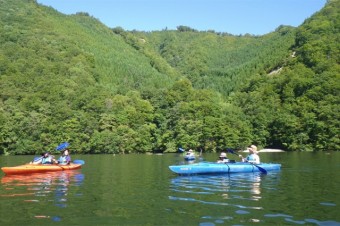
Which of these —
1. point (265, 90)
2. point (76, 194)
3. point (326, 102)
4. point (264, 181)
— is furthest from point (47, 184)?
point (265, 90)

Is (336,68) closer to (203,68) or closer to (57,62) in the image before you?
(57,62)

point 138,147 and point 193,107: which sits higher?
point 193,107

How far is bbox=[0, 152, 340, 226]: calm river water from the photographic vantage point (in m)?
14.6

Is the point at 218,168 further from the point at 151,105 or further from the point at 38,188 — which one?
the point at 151,105

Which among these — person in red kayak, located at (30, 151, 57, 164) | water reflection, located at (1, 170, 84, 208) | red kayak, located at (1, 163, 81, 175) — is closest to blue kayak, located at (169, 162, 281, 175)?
water reflection, located at (1, 170, 84, 208)

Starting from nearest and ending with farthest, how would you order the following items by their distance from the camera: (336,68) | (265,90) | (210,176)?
(210,176) < (336,68) < (265,90)

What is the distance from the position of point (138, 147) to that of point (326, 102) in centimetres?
4324

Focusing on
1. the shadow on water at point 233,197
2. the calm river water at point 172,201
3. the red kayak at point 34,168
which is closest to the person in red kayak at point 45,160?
the red kayak at point 34,168

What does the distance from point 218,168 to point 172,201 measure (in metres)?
13.0

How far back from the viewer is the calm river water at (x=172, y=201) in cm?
1457

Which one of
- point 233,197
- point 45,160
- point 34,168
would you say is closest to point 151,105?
point 45,160

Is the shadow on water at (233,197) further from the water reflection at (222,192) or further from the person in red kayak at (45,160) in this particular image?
the person in red kayak at (45,160)

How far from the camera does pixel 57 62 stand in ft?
397

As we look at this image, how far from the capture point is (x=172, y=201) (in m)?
18.5
